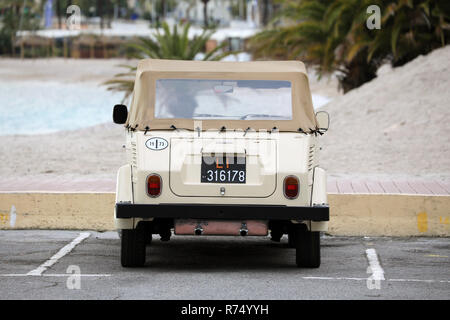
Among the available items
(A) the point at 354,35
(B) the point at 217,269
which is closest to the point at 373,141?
(A) the point at 354,35

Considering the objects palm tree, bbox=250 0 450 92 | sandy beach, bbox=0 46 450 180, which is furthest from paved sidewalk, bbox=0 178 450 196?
palm tree, bbox=250 0 450 92

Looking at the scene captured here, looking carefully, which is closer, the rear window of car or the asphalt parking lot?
the asphalt parking lot

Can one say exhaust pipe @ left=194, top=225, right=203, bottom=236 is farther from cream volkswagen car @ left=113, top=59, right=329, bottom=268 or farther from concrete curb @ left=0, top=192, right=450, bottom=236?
concrete curb @ left=0, top=192, right=450, bottom=236

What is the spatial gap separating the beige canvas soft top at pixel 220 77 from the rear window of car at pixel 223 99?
2.2 inches

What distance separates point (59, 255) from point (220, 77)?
8.01 ft

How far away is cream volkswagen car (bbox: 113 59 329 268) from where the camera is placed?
870 cm

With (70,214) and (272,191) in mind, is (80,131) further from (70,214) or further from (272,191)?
(272,191)


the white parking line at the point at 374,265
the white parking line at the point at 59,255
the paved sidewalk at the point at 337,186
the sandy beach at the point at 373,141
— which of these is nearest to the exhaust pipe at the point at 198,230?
the white parking line at the point at 59,255

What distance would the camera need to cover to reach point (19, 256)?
991 cm

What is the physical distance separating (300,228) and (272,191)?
59cm

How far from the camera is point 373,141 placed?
65.2ft

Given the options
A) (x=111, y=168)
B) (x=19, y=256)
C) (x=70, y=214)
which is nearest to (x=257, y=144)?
(x=19, y=256)

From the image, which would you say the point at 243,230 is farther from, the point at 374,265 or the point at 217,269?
the point at 374,265

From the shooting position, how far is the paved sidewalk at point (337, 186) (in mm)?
12777
